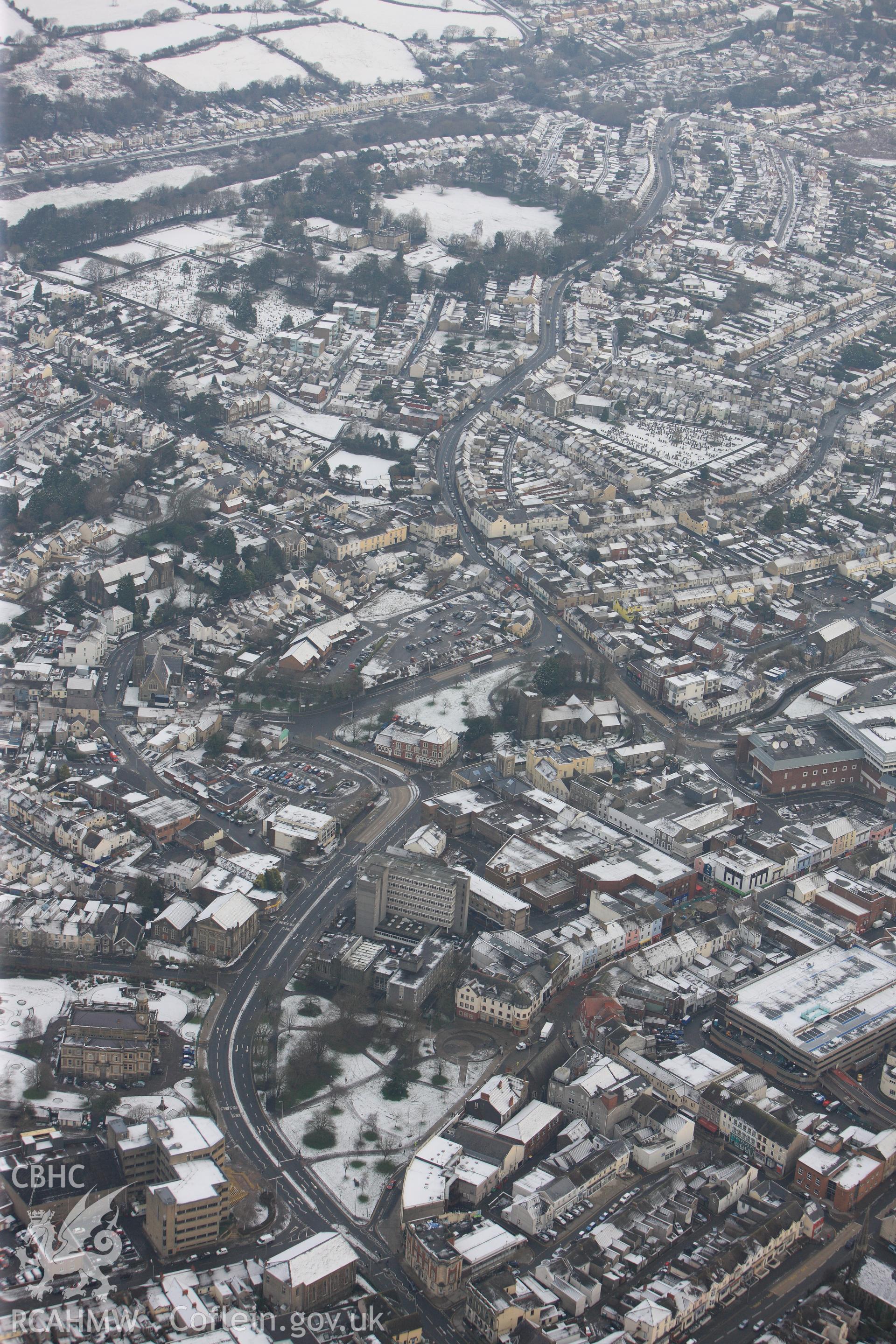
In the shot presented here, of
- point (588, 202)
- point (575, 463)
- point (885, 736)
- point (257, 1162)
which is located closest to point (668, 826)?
point (885, 736)

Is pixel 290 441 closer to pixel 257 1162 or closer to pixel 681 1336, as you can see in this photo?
pixel 257 1162

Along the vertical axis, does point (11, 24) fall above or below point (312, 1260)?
above

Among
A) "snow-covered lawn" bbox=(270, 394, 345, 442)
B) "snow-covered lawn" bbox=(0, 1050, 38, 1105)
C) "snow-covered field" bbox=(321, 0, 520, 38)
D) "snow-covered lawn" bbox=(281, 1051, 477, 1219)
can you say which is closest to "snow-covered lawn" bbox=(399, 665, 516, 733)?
"snow-covered lawn" bbox=(281, 1051, 477, 1219)

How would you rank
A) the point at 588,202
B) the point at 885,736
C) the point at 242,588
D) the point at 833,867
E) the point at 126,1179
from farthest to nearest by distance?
1. the point at 588,202
2. the point at 242,588
3. the point at 885,736
4. the point at 833,867
5. the point at 126,1179

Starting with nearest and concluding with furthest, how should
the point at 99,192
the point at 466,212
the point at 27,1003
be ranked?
the point at 27,1003 < the point at 99,192 < the point at 466,212

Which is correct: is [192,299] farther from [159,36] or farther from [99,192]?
[159,36]

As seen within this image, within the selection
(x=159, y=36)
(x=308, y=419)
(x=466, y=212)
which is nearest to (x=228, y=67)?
(x=159, y=36)
